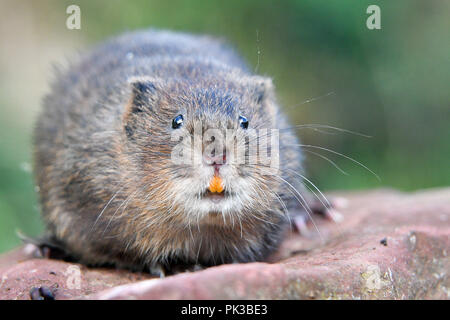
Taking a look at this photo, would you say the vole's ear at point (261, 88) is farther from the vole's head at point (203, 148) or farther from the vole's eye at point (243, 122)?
the vole's eye at point (243, 122)

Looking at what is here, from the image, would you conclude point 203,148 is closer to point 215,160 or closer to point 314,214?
point 215,160

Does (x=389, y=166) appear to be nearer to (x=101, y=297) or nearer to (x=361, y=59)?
(x=361, y=59)

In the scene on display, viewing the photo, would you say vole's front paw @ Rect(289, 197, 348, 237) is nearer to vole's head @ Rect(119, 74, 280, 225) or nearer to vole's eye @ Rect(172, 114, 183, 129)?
vole's head @ Rect(119, 74, 280, 225)

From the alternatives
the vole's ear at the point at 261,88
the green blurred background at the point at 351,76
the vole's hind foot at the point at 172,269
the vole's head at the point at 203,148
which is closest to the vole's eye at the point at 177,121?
the vole's head at the point at 203,148

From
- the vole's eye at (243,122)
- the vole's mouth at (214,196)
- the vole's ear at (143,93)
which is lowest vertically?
the vole's mouth at (214,196)

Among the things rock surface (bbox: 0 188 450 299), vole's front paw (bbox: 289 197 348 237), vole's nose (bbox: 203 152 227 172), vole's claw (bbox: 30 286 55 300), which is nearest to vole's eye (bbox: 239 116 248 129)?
vole's nose (bbox: 203 152 227 172)
